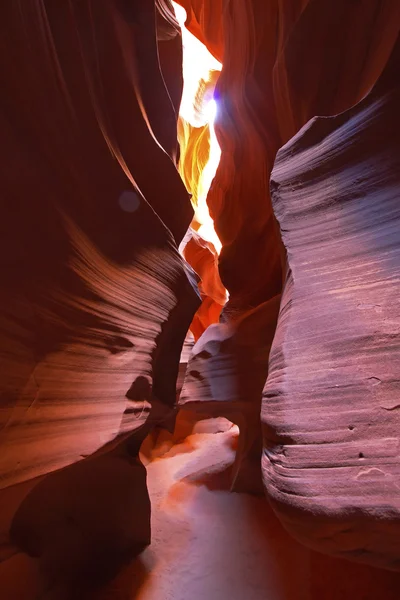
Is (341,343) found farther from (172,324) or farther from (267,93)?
(267,93)

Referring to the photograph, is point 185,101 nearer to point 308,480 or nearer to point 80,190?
point 80,190

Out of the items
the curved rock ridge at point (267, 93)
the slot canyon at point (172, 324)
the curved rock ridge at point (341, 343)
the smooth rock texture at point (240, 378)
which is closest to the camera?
the curved rock ridge at point (341, 343)

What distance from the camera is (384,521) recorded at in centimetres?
99

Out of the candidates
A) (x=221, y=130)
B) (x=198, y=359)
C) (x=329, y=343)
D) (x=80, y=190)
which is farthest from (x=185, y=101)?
(x=329, y=343)

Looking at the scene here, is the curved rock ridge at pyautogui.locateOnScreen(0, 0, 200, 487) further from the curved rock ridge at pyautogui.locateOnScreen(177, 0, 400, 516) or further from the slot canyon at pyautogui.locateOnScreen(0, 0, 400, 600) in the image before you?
the curved rock ridge at pyautogui.locateOnScreen(177, 0, 400, 516)

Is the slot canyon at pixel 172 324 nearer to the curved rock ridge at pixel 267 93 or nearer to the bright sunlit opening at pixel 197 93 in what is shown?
the curved rock ridge at pixel 267 93

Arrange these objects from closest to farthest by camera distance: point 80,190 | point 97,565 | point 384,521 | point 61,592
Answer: point 384,521 → point 80,190 → point 61,592 → point 97,565

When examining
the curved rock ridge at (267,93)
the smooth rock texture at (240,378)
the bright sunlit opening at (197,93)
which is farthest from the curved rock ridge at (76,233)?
the bright sunlit opening at (197,93)

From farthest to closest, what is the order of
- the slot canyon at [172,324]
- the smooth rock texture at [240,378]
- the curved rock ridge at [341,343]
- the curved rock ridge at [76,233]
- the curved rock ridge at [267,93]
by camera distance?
the smooth rock texture at [240,378], the curved rock ridge at [267,93], the curved rock ridge at [76,233], the slot canyon at [172,324], the curved rock ridge at [341,343]

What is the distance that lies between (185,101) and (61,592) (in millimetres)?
12086

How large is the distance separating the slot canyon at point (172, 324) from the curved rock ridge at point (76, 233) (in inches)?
0.5

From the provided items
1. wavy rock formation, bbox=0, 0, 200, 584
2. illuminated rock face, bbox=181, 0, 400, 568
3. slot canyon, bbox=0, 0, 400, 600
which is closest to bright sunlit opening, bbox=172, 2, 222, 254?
illuminated rock face, bbox=181, 0, 400, 568

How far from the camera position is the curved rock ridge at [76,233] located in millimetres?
1491

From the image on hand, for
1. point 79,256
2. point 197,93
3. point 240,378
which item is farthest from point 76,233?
point 197,93
